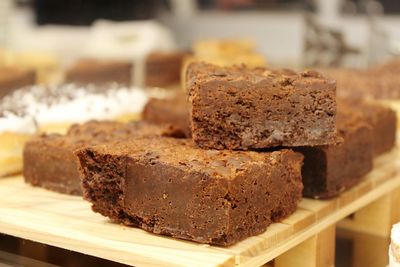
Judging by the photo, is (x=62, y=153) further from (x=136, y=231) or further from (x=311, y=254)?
(x=311, y=254)

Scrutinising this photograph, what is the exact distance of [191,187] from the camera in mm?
2020

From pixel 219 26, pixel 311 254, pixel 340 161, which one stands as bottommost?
pixel 311 254

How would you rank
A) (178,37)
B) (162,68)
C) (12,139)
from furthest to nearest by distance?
1. (178,37)
2. (162,68)
3. (12,139)

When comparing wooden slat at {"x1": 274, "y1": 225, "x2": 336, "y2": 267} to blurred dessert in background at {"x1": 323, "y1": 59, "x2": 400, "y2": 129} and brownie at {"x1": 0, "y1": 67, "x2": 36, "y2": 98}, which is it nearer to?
blurred dessert in background at {"x1": 323, "y1": 59, "x2": 400, "y2": 129}

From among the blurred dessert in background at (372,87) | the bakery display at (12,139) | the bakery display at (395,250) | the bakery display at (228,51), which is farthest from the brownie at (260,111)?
the bakery display at (228,51)

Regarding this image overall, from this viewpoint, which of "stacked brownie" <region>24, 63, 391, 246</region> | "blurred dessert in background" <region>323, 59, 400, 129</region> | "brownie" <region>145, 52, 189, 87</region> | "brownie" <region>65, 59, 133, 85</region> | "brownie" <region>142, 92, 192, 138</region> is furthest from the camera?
"brownie" <region>145, 52, 189, 87</region>

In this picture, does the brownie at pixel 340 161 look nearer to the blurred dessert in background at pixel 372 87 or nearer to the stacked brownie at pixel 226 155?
the stacked brownie at pixel 226 155

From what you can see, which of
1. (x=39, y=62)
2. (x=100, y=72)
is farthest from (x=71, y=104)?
(x=39, y=62)

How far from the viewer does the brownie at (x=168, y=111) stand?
2941mm

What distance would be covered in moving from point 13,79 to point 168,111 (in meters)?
1.22

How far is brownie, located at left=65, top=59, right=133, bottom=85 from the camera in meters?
4.43

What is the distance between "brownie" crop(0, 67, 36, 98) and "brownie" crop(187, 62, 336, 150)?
1543mm

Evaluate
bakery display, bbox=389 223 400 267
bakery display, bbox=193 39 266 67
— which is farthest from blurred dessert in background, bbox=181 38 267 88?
bakery display, bbox=389 223 400 267

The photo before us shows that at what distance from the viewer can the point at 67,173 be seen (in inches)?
98.9
